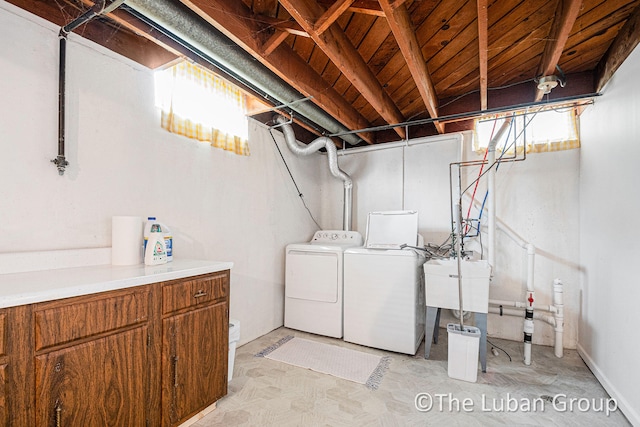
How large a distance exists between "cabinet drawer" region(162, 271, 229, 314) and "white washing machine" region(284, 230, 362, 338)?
4.45ft

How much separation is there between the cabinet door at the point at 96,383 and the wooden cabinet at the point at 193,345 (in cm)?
13

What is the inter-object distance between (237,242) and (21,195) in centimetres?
152

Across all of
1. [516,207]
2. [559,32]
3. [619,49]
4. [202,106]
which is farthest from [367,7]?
[516,207]

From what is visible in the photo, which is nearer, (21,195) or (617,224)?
(21,195)

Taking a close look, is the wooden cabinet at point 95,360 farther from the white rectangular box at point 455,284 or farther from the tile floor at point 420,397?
the white rectangular box at point 455,284

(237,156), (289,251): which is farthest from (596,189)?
(237,156)

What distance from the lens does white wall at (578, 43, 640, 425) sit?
1761mm

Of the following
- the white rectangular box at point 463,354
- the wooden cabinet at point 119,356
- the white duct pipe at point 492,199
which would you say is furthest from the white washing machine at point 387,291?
the wooden cabinet at point 119,356

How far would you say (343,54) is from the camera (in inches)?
76.7

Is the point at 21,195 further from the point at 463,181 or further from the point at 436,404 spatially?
the point at 463,181

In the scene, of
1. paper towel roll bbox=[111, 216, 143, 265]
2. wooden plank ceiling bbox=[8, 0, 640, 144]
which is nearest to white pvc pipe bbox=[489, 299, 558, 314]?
wooden plank ceiling bbox=[8, 0, 640, 144]

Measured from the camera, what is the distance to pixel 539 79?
87.8 inches

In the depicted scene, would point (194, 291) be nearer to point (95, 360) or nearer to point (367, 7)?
point (95, 360)

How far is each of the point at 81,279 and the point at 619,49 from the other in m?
3.62
